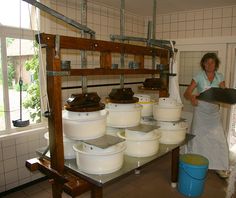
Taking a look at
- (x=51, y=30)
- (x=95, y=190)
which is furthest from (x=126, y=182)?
(x=51, y=30)

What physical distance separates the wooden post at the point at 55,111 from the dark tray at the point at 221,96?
A: 776mm

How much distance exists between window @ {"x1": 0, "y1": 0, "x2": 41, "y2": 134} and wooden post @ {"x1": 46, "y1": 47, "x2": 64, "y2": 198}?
120cm

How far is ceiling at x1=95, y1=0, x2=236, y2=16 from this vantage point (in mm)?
2902

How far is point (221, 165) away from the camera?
9.37 feet

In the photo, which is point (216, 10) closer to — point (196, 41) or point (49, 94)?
point (196, 41)

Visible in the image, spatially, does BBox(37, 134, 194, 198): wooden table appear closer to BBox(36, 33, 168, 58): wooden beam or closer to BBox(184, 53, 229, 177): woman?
BBox(36, 33, 168, 58): wooden beam

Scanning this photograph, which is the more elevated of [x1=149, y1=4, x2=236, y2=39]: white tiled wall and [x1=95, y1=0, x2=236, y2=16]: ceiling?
[x1=95, y1=0, x2=236, y2=16]: ceiling

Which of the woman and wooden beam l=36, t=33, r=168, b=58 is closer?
wooden beam l=36, t=33, r=168, b=58

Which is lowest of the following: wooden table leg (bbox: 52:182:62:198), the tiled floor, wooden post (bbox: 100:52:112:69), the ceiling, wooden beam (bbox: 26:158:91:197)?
the tiled floor

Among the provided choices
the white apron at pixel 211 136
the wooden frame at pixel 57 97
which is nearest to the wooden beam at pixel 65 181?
the wooden frame at pixel 57 97

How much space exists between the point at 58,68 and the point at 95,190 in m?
0.74

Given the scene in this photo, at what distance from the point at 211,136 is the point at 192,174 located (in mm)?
700

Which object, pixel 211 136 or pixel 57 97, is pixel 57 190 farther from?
pixel 211 136

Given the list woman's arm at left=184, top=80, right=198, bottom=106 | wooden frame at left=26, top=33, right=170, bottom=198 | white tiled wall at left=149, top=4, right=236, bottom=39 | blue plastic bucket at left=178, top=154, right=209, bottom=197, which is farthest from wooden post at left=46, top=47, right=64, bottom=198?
white tiled wall at left=149, top=4, right=236, bottom=39
